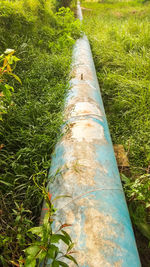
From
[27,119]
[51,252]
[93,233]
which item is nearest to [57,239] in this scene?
[51,252]

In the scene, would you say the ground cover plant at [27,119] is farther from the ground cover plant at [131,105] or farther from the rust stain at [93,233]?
the ground cover plant at [131,105]

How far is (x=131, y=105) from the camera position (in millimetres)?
2635

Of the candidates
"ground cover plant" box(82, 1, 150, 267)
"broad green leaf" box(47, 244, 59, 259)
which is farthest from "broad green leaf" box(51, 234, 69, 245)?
"ground cover plant" box(82, 1, 150, 267)

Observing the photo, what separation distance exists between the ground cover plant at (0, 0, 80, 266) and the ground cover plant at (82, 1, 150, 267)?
2.31 feet

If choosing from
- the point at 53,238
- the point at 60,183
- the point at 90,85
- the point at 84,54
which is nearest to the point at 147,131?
the point at 90,85

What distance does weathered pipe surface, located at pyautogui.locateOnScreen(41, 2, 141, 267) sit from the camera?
88cm

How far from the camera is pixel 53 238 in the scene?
750 millimetres

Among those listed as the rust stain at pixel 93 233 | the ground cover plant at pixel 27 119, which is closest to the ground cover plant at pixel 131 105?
the rust stain at pixel 93 233

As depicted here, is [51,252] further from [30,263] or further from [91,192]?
[91,192]

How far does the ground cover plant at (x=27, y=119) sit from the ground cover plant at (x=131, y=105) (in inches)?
27.7

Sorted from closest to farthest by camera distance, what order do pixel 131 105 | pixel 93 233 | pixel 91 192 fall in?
pixel 93 233, pixel 91 192, pixel 131 105

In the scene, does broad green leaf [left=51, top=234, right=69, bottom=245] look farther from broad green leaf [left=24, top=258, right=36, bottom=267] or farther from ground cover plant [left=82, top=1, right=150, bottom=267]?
ground cover plant [left=82, top=1, right=150, bottom=267]

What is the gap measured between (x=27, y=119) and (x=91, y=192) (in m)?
1.17

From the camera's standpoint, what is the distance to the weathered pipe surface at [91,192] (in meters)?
0.88
